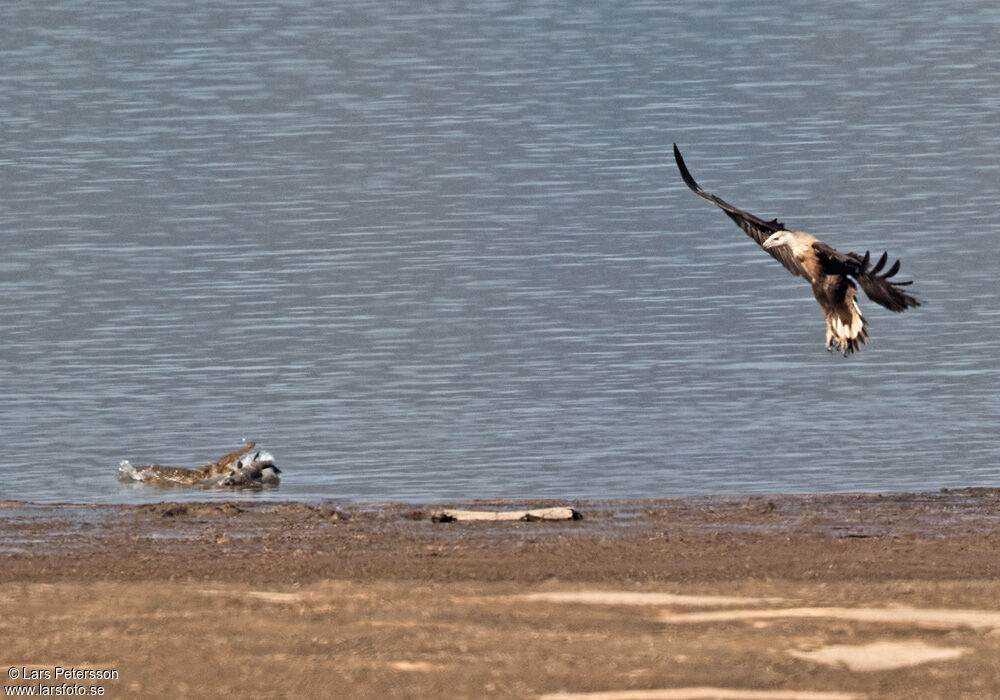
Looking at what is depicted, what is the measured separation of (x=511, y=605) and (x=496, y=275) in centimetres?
1260

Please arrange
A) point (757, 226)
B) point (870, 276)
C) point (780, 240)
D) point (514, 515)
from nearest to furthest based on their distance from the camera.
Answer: point (870, 276) < point (514, 515) < point (780, 240) < point (757, 226)

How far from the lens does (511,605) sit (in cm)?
1065

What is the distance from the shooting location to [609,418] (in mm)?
17422

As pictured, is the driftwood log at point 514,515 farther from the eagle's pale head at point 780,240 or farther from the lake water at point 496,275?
the eagle's pale head at point 780,240

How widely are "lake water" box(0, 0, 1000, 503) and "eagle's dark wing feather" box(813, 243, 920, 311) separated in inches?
91.5

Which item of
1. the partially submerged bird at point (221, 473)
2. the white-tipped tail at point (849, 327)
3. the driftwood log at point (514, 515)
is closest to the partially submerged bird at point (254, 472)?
the partially submerged bird at point (221, 473)

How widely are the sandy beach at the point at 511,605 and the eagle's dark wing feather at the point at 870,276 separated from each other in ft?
4.36

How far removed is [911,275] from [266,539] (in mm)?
11402

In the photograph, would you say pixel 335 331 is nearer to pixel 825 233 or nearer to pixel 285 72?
pixel 825 233

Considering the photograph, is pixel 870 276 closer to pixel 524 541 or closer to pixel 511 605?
pixel 524 541

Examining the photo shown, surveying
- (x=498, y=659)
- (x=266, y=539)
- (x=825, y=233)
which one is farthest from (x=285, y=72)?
(x=498, y=659)

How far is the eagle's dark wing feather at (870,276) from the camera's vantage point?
1282 cm

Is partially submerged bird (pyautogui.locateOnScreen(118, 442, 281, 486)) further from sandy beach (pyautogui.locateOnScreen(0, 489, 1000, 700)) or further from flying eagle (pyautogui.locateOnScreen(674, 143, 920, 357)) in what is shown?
flying eagle (pyautogui.locateOnScreen(674, 143, 920, 357))

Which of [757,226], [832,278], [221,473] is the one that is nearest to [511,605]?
[832,278]
